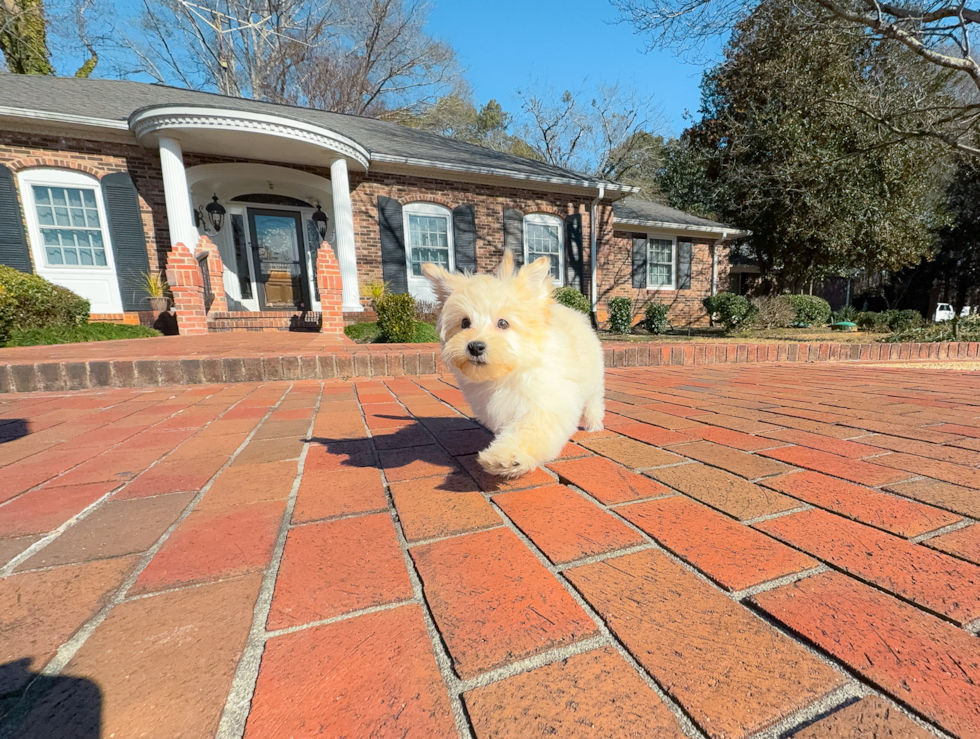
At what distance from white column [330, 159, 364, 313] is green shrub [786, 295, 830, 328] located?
56.9 ft

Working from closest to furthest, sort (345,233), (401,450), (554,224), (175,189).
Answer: (401,450)
(175,189)
(345,233)
(554,224)

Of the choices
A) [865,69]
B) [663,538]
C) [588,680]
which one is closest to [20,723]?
[588,680]

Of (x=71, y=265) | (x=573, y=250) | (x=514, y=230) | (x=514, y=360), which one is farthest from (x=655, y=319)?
(x=71, y=265)

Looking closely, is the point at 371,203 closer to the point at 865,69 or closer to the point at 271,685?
the point at 271,685

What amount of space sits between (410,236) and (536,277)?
1108 cm

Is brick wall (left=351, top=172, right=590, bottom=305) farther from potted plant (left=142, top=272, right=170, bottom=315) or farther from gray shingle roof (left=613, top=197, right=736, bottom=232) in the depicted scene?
potted plant (left=142, top=272, right=170, bottom=315)

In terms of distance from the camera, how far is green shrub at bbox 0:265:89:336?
296 inches

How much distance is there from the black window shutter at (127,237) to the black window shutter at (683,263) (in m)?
18.1

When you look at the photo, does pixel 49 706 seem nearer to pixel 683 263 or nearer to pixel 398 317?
pixel 398 317

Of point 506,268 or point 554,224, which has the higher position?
point 554,224

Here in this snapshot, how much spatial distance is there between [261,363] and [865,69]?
2248cm

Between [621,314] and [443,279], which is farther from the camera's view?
[621,314]

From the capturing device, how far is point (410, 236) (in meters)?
12.4

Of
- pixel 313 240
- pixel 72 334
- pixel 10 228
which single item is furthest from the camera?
pixel 313 240
